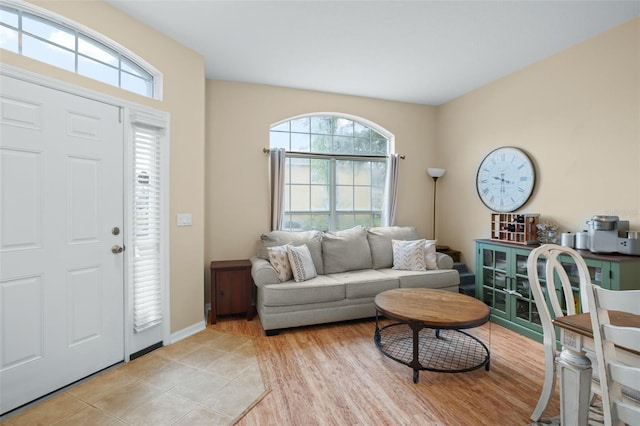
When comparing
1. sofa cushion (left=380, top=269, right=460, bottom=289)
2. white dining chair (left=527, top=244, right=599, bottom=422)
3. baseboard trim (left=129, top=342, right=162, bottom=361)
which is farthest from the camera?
sofa cushion (left=380, top=269, right=460, bottom=289)

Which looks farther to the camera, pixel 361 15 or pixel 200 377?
pixel 361 15

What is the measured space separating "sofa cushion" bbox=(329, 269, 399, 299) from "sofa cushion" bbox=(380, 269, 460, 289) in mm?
119

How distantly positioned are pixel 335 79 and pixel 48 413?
399 centimetres

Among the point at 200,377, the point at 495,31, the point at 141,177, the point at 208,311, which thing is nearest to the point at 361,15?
the point at 495,31

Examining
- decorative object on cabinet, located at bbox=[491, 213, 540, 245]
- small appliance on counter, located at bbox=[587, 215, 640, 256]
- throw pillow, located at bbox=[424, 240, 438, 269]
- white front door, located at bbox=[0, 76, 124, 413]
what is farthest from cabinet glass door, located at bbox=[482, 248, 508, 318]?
white front door, located at bbox=[0, 76, 124, 413]

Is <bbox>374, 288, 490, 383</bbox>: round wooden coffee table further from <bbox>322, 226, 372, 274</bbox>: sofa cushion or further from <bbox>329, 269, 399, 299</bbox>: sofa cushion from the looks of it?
<bbox>322, 226, 372, 274</bbox>: sofa cushion

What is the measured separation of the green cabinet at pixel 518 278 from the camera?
232 cm

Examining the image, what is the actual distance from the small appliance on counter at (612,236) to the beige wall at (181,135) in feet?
12.1

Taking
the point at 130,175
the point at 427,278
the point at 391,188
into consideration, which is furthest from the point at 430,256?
the point at 130,175

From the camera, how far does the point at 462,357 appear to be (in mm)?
2555

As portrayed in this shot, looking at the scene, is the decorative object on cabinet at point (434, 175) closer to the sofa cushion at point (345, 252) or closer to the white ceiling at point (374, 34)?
the white ceiling at point (374, 34)

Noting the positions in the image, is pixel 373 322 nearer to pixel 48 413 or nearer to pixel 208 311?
pixel 208 311

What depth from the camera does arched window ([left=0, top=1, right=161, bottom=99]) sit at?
1882 millimetres

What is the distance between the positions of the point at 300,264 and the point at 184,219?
1.29m
